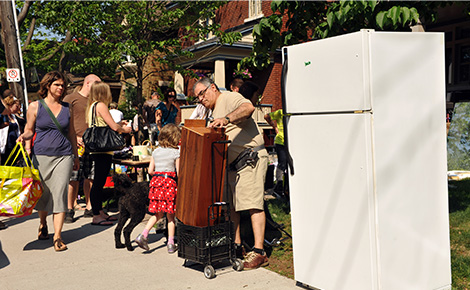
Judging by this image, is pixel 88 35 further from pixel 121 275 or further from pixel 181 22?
pixel 121 275

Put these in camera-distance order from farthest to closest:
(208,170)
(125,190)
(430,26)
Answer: (430,26)
(125,190)
(208,170)

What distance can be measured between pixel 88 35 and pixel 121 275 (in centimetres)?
986

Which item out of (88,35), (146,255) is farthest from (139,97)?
(146,255)

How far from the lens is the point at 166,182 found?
5980 millimetres

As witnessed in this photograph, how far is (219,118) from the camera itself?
16.5ft

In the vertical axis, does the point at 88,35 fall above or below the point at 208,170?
above

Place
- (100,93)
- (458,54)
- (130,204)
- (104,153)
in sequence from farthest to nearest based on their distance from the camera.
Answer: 1. (458,54)
2. (104,153)
3. (100,93)
4. (130,204)

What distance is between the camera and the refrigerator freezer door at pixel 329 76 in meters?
3.80

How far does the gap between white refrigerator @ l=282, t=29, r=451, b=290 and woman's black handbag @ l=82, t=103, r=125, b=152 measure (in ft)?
11.8

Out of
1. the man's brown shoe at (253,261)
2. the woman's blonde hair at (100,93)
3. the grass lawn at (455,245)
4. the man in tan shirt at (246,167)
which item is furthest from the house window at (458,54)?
the man's brown shoe at (253,261)

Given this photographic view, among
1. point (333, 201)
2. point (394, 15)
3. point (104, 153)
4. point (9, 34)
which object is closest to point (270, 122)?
point (104, 153)

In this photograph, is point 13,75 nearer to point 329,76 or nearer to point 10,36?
point 10,36

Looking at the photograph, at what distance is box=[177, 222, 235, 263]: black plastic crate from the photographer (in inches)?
197

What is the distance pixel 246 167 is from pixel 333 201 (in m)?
1.35
